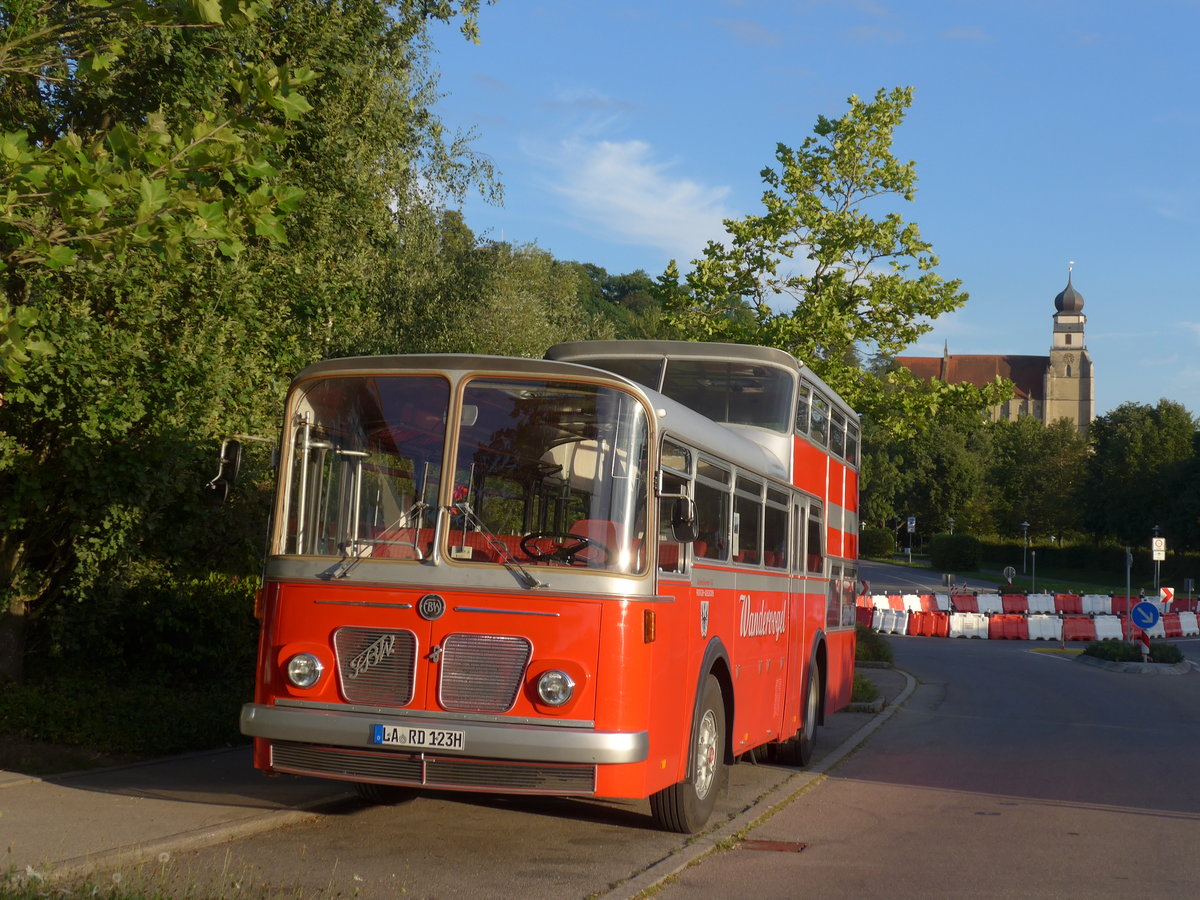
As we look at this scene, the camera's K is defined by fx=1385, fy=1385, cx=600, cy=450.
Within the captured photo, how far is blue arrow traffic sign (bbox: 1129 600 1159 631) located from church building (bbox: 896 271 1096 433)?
472 feet

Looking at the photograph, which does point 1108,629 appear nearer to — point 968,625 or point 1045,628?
point 1045,628

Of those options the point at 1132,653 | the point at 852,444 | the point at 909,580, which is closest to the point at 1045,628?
the point at 1132,653

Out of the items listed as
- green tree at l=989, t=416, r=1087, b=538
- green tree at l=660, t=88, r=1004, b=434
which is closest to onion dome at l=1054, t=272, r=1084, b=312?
green tree at l=989, t=416, r=1087, b=538

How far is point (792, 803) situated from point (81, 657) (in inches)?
294

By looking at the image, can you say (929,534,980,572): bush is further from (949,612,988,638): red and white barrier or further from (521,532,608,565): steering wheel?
(521,532,608,565): steering wheel

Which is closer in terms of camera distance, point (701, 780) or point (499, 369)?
point (499, 369)

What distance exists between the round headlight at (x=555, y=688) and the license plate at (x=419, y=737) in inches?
19.8

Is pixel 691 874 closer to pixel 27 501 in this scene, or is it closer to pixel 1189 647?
pixel 27 501

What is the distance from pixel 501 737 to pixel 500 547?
1.10 m

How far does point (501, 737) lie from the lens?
7.73m

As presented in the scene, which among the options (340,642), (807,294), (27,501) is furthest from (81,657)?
(807,294)

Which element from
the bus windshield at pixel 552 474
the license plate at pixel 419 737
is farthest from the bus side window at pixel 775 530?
the license plate at pixel 419 737

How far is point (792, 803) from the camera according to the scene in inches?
429

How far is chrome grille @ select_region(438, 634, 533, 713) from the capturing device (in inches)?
312
